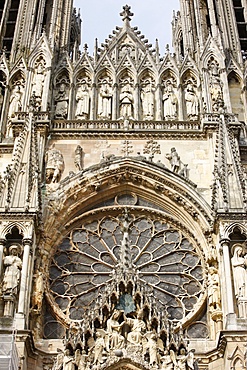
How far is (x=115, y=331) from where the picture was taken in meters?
13.6

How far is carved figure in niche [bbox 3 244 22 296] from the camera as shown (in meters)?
14.2

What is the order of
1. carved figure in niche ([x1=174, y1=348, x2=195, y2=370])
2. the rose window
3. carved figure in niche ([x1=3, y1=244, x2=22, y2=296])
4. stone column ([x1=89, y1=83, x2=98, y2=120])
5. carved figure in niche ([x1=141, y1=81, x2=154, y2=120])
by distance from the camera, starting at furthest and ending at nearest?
carved figure in niche ([x1=141, y1=81, x2=154, y2=120]) → stone column ([x1=89, y1=83, x2=98, y2=120]) → the rose window → carved figure in niche ([x1=3, y1=244, x2=22, y2=296]) → carved figure in niche ([x1=174, y1=348, x2=195, y2=370])

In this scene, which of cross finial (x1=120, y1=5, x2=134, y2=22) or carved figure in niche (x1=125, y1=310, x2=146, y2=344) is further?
cross finial (x1=120, y1=5, x2=134, y2=22)

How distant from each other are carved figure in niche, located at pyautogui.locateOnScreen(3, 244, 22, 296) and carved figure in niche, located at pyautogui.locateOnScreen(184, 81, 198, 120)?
5495mm

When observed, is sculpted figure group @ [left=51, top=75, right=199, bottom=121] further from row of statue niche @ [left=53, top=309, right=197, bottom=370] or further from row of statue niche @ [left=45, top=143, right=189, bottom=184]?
row of statue niche @ [left=53, top=309, right=197, bottom=370]

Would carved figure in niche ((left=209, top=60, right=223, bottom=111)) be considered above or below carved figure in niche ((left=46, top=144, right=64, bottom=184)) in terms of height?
above

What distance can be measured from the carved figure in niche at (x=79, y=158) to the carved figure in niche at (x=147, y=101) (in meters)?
1.88

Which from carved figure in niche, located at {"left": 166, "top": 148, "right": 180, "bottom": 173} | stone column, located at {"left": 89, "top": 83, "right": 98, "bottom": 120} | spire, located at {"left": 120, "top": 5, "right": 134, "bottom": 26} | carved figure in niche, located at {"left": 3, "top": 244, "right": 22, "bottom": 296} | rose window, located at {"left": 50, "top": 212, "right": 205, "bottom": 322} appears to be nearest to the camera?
carved figure in niche, located at {"left": 3, "top": 244, "right": 22, "bottom": 296}

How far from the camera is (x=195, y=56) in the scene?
19859mm

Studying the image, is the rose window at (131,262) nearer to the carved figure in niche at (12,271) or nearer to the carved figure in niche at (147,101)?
the carved figure in niche at (12,271)

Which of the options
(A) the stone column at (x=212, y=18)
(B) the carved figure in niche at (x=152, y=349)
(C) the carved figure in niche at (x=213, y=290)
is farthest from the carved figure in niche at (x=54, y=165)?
(A) the stone column at (x=212, y=18)

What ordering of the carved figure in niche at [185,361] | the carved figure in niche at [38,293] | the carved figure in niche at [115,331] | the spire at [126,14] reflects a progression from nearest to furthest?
the carved figure in niche at [185,361] < the carved figure in niche at [115,331] < the carved figure in niche at [38,293] < the spire at [126,14]

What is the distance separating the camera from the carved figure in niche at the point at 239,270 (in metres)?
14.3

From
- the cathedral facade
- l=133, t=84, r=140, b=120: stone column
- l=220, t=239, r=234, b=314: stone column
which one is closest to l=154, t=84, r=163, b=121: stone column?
the cathedral facade
